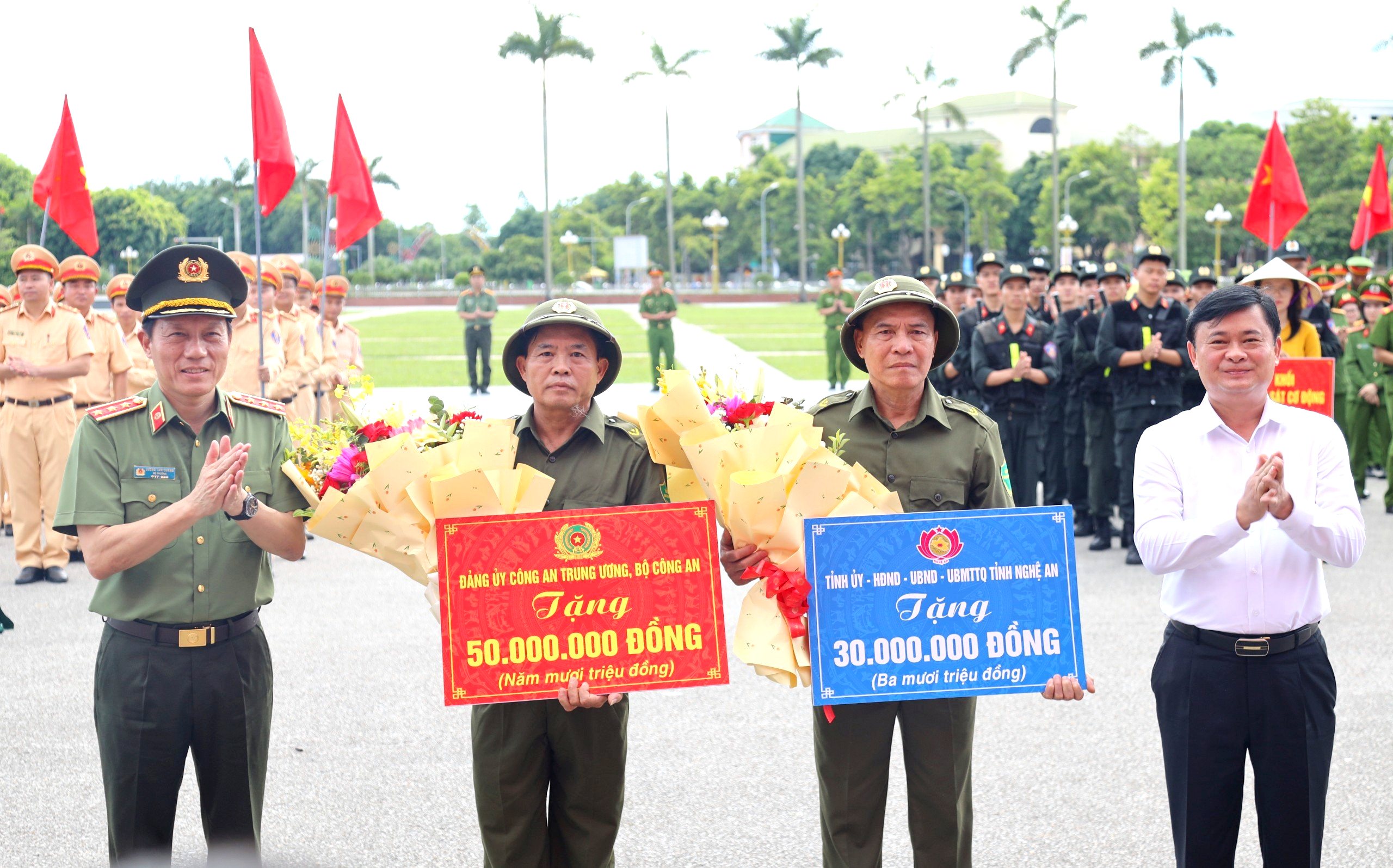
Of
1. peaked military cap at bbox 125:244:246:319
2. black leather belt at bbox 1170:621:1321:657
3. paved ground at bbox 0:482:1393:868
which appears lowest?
paved ground at bbox 0:482:1393:868

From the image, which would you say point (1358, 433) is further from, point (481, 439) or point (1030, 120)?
point (1030, 120)

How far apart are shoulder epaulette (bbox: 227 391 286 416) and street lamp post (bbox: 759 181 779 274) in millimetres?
75597

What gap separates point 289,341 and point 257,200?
3.64 meters

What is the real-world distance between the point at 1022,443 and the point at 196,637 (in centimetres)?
750

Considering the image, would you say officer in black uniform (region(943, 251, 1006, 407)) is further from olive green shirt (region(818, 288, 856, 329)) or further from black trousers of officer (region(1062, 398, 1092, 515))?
olive green shirt (region(818, 288, 856, 329))

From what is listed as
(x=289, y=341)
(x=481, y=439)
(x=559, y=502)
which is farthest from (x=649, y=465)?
(x=289, y=341)

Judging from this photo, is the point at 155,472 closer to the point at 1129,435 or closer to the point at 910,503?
the point at 910,503

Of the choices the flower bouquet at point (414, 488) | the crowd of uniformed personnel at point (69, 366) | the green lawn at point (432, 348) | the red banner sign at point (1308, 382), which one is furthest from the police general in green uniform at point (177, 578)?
the green lawn at point (432, 348)

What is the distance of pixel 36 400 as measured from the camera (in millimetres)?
8625

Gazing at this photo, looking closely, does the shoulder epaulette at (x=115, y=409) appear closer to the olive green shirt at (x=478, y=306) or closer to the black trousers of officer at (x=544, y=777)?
the black trousers of officer at (x=544, y=777)

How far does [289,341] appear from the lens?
1140 centimetres

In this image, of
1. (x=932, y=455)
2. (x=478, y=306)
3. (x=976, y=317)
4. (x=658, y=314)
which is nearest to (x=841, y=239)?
(x=658, y=314)

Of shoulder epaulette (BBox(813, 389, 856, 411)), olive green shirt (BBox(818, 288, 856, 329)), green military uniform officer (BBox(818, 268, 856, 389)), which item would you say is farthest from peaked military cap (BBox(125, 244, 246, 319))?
olive green shirt (BBox(818, 288, 856, 329))

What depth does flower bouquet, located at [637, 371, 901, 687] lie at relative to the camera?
3086mm
